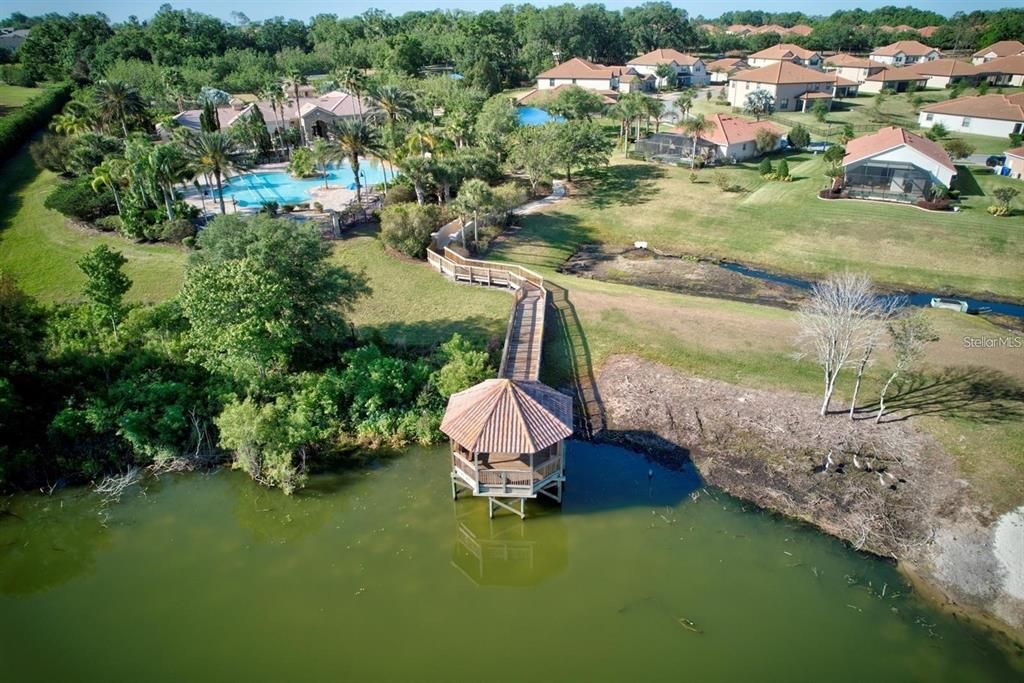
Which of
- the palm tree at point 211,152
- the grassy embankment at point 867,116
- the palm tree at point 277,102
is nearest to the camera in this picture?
the palm tree at point 211,152

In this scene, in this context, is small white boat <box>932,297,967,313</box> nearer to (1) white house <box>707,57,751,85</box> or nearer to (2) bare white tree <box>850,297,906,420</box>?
(2) bare white tree <box>850,297,906,420</box>

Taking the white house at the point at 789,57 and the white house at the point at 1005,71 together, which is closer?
the white house at the point at 1005,71

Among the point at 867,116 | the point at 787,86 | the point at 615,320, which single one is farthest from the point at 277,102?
the point at 867,116

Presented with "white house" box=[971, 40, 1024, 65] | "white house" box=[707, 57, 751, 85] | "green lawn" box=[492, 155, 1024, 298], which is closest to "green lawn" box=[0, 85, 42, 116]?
"green lawn" box=[492, 155, 1024, 298]

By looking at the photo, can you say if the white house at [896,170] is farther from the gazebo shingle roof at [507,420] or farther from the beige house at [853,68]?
the beige house at [853,68]

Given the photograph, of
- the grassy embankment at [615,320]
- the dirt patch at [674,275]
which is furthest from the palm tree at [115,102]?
the dirt patch at [674,275]

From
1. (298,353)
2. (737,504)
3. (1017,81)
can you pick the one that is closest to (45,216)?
(298,353)

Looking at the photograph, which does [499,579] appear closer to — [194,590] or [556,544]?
[556,544]
